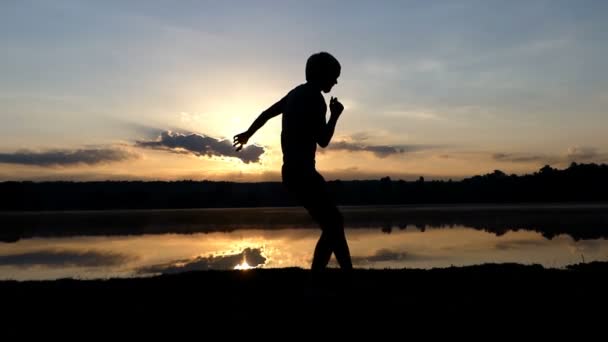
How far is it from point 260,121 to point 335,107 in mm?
1132

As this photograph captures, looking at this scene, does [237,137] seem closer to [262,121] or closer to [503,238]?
[262,121]

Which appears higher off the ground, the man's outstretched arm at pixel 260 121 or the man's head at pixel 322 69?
the man's head at pixel 322 69

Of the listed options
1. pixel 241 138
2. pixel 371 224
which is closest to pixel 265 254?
pixel 241 138

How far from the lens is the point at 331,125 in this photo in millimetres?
6031

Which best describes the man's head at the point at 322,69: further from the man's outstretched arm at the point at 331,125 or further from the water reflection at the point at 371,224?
the water reflection at the point at 371,224

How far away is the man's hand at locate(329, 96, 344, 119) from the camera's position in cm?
607

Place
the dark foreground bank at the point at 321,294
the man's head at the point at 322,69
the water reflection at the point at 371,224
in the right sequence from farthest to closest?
the water reflection at the point at 371,224, the man's head at the point at 322,69, the dark foreground bank at the point at 321,294

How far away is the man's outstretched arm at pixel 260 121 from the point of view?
6566 mm

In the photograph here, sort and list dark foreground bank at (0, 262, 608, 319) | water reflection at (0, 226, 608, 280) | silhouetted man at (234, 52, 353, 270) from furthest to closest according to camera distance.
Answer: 1. water reflection at (0, 226, 608, 280)
2. silhouetted man at (234, 52, 353, 270)
3. dark foreground bank at (0, 262, 608, 319)

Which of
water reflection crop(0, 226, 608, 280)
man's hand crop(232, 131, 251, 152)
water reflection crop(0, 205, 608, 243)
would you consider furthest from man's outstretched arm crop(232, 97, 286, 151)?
water reflection crop(0, 205, 608, 243)

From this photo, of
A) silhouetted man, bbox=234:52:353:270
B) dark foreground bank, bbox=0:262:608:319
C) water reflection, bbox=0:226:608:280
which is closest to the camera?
dark foreground bank, bbox=0:262:608:319

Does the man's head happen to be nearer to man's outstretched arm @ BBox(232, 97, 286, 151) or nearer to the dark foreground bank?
man's outstretched arm @ BBox(232, 97, 286, 151)

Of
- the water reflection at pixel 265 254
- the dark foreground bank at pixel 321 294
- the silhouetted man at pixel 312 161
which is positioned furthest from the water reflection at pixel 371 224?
the silhouetted man at pixel 312 161

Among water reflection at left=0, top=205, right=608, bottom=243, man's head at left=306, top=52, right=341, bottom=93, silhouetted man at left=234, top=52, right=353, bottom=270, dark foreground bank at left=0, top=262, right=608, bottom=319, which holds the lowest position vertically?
water reflection at left=0, top=205, right=608, bottom=243
